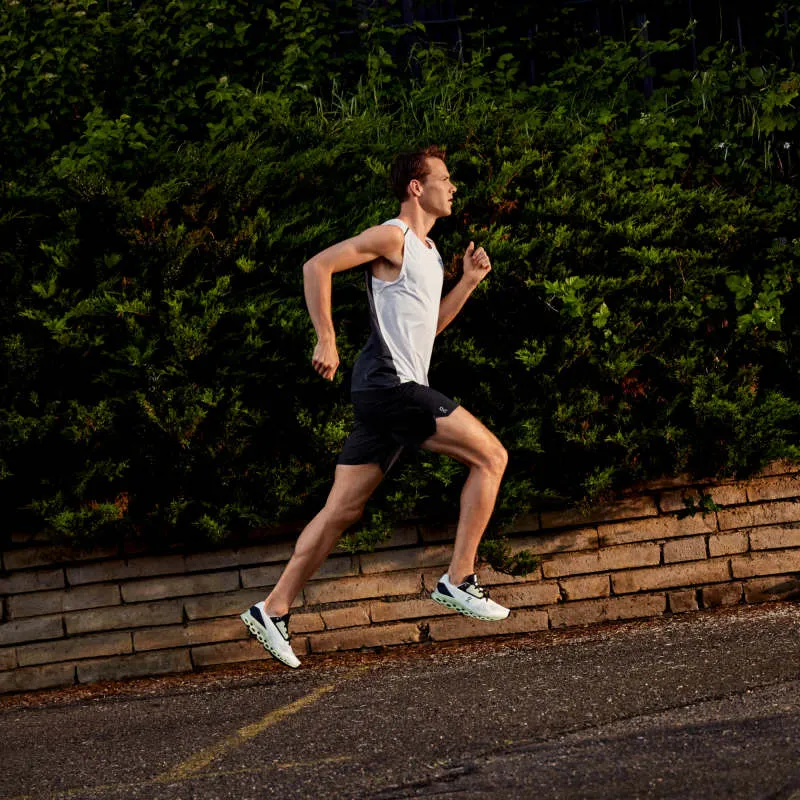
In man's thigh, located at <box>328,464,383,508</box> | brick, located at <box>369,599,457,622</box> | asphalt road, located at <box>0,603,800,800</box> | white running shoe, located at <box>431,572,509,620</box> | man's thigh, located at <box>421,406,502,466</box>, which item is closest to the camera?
asphalt road, located at <box>0,603,800,800</box>

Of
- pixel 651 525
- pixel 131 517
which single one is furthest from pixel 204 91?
pixel 651 525

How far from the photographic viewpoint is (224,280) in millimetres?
6047

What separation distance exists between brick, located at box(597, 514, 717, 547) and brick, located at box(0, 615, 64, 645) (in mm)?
2942

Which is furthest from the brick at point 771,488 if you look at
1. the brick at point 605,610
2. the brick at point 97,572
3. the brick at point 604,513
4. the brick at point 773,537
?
the brick at point 97,572

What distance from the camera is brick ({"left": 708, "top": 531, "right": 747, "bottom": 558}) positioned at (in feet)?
22.0

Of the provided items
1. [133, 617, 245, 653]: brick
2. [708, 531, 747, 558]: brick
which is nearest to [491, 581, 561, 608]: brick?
[708, 531, 747, 558]: brick

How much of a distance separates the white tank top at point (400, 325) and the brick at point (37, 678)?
2.84m

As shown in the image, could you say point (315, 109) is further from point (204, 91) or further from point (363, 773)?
point (363, 773)

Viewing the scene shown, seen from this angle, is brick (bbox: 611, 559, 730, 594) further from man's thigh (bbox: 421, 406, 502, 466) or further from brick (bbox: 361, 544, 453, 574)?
man's thigh (bbox: 421, 406, 502, 466)

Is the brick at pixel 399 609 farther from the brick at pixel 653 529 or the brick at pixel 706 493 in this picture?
the brick at pixel 706 493

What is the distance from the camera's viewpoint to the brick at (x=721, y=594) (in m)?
6.74

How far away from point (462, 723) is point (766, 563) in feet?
8.47

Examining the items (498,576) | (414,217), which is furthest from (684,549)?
(414,217)

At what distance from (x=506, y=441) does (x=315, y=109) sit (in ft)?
9.45
